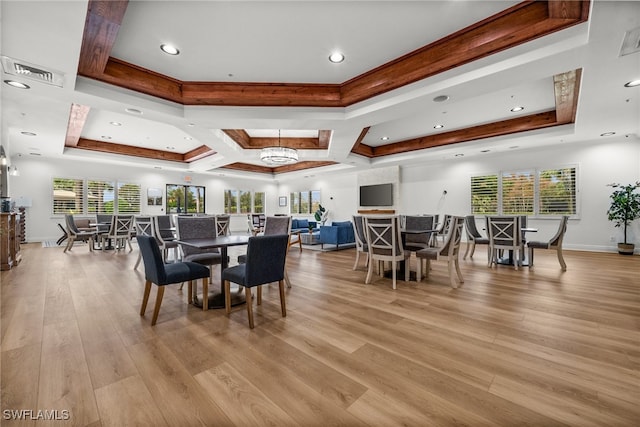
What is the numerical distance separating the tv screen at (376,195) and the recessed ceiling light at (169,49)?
811cm

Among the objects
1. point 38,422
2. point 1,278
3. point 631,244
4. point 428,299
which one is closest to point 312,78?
point 428,299

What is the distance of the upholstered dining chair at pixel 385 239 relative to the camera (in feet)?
11.9

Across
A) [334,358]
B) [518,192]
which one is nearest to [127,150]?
[334,358]

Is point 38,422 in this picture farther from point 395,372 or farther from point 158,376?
point 395,372

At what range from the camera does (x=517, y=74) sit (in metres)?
3.23

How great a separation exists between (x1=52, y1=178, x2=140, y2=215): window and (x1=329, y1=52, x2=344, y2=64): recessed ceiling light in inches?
396

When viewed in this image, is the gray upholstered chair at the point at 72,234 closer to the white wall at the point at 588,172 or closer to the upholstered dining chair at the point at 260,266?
the upholstered dining chair at the point at 260,266

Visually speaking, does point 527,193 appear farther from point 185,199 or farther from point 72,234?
point 185,199

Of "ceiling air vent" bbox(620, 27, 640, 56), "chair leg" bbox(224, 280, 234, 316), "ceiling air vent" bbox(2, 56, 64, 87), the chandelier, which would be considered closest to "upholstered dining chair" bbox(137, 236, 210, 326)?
"chair leg" bbox(224, 280, 234, 316)

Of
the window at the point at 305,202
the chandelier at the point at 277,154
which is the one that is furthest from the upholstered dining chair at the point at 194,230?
the window at the point at 305,202

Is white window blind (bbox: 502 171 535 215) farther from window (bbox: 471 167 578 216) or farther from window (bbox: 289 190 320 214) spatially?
window (bbox: 289 190 320 214)

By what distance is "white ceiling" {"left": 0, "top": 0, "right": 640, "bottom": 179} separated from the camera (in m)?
2.56

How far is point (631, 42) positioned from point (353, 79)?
3001mm

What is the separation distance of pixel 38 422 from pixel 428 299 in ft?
10.6
